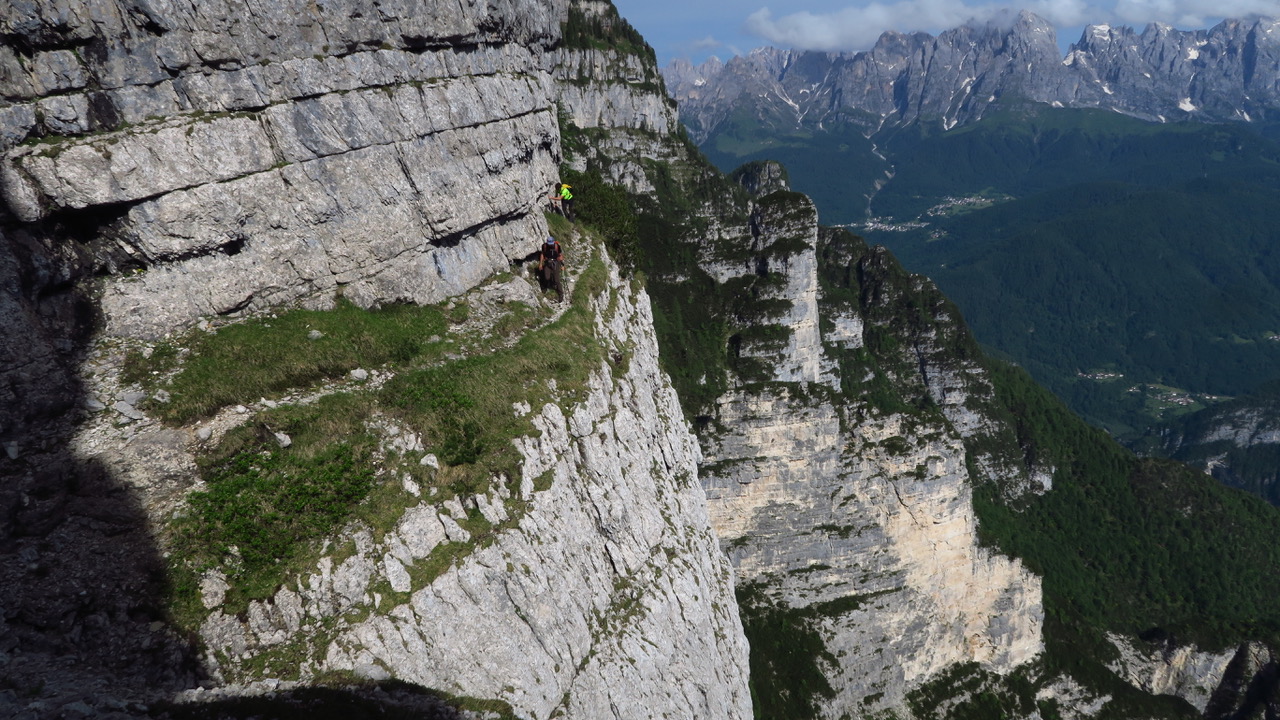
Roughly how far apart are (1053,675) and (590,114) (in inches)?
3189

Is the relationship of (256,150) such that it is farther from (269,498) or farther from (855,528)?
(855,528)

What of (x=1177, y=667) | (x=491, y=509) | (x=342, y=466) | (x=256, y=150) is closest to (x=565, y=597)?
(x=491, y=509)

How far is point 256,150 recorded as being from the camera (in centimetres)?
2402

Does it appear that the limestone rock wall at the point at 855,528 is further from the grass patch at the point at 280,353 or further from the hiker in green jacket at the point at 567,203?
the grass patch at the point at 280,353

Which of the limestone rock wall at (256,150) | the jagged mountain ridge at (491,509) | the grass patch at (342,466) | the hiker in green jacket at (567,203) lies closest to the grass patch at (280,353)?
the grass patch at (342,466)

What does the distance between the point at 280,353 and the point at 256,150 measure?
23.6ft

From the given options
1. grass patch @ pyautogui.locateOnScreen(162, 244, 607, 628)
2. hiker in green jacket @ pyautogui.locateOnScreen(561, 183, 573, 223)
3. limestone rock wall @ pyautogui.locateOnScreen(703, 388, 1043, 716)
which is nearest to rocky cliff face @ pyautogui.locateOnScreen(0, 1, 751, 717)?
grass patch @ pyautogui.locateOnScreen(162, 244, 607, 628)

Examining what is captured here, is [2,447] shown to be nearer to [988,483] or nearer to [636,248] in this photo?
[636,248]

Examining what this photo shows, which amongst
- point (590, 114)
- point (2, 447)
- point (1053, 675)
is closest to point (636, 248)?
point (2, 447)

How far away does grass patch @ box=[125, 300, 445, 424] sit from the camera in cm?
2106

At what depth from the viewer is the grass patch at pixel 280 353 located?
21062 mm

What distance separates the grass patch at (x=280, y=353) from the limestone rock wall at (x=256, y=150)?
1.00m

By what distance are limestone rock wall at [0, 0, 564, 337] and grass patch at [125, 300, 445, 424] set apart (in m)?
1.00

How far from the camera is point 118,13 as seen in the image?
21391mm
